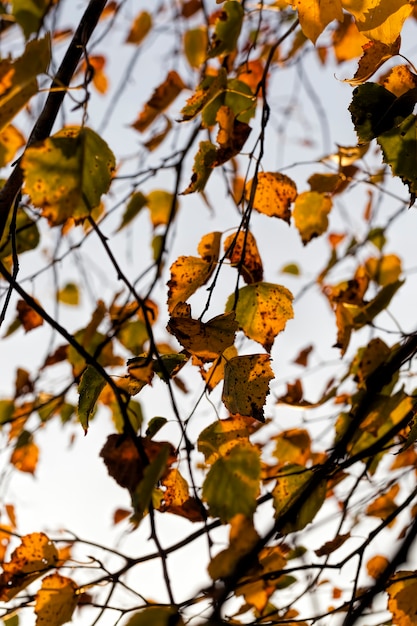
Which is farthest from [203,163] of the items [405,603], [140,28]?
[140,28]

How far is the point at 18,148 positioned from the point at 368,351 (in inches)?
22.8

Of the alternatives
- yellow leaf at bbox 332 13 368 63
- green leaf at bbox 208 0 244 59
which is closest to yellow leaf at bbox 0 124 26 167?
green leaf at bbox 208 0 244 59

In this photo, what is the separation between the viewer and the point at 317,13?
1.77 feet

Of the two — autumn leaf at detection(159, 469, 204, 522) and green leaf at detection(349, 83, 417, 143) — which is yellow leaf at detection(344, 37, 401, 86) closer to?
green leaf at detection(349, 83, 417, 143)

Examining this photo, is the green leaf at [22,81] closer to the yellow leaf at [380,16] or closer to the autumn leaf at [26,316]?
the yellow leaf at [380,16]

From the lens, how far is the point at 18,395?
132cm

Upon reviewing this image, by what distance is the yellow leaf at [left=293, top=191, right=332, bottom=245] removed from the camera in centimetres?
90

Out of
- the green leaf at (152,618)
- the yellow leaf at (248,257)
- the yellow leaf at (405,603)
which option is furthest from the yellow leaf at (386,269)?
the green leaf at (152,618)

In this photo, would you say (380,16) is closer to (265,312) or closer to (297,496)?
(265,312)

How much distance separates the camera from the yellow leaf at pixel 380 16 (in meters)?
0.50

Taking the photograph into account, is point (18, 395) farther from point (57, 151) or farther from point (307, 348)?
point (57, 151)

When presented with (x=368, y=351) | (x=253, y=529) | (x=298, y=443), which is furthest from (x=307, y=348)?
(x=253, y=529)

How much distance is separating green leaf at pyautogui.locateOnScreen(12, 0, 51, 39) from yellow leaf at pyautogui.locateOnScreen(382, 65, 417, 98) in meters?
0.43

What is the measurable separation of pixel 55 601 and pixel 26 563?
2.6 inches
